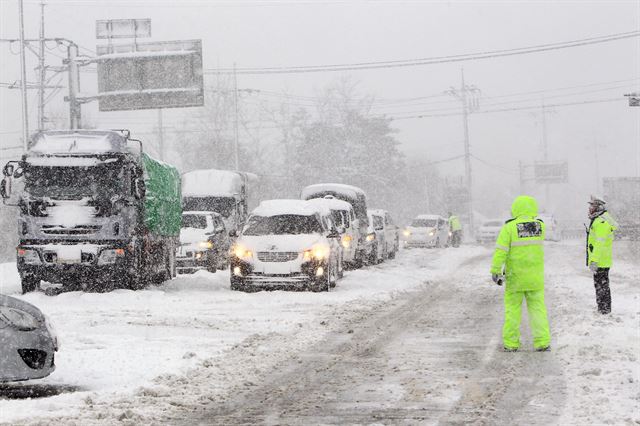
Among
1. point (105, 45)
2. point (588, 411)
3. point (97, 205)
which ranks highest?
point (105, 45)

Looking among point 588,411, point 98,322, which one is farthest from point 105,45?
point 588,411

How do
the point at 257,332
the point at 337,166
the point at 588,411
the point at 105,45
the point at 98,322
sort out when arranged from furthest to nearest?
the point at 337,166 → the point at 105,45 → the point at 98,322 → the point at 257,332 → the point at 588,411

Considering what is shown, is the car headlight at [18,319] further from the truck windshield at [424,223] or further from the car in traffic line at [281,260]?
the truck windshield at [424,223]

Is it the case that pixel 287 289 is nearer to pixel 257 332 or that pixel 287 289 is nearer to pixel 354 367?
pixel 257 332

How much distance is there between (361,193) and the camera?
37469 millimetres

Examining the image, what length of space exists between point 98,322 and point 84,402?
6750 millimetres

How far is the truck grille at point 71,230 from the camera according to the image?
64.6 ft

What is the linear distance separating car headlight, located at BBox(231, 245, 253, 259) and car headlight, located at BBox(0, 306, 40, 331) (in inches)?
441

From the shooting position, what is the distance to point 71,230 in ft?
64.7

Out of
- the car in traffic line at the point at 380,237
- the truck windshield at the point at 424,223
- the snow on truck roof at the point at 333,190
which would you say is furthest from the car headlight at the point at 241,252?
the truck windshield at the point at 424,223

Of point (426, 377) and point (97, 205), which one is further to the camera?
point (97, 205)

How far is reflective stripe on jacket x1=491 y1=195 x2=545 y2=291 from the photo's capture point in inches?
456

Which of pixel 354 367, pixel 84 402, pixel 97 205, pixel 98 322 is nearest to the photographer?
pixel 84 402

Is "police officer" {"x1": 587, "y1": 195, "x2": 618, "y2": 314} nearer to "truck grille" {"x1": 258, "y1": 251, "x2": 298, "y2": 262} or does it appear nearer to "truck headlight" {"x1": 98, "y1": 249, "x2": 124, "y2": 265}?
"truck grille" {"x1": 258, "y1": 251, "x2": 298, "y2": 262}
